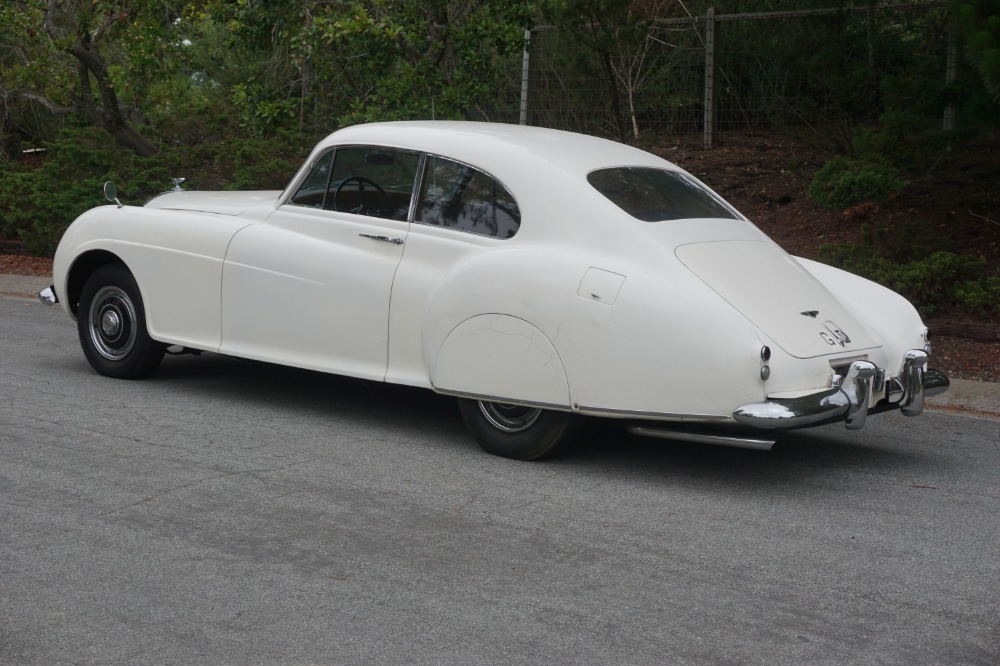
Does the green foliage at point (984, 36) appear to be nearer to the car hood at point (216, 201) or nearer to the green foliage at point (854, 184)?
the green foliage at point (854, 184)

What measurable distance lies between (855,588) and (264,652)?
2.26m

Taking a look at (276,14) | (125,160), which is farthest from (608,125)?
(125,160)

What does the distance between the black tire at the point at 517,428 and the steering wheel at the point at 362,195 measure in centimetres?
128

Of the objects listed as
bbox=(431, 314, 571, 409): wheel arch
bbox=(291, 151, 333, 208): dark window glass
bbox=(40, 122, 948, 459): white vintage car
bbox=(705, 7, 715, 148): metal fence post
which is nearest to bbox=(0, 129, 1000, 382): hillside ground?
bbox=(705, 7, 715, 148): metal fence post

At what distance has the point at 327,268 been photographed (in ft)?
22.6

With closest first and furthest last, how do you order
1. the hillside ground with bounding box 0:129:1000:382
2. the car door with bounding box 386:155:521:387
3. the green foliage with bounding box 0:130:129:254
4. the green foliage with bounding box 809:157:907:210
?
the car door with bounding box 386:155:521:387, the green foliage with bounding box 809:157:907:210, the hillside ground with bounding box 0:129:1000:382, the green foliage with bounding box 0:130:129:254

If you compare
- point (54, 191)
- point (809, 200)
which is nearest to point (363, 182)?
point (809, 200)

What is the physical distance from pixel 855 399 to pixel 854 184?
623 centimetres

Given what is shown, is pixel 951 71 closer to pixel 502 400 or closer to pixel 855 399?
pixel 855 399

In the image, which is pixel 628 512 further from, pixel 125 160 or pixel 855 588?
pixel 125 160

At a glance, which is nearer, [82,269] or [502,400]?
[502,400]

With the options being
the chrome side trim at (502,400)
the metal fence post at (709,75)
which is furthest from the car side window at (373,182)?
the metal fence post at (709,75)

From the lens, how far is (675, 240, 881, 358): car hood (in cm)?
582

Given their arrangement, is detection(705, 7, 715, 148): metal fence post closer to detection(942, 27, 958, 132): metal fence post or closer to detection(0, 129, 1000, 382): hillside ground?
detection(0, 129, 1000, 382): hillside ground
